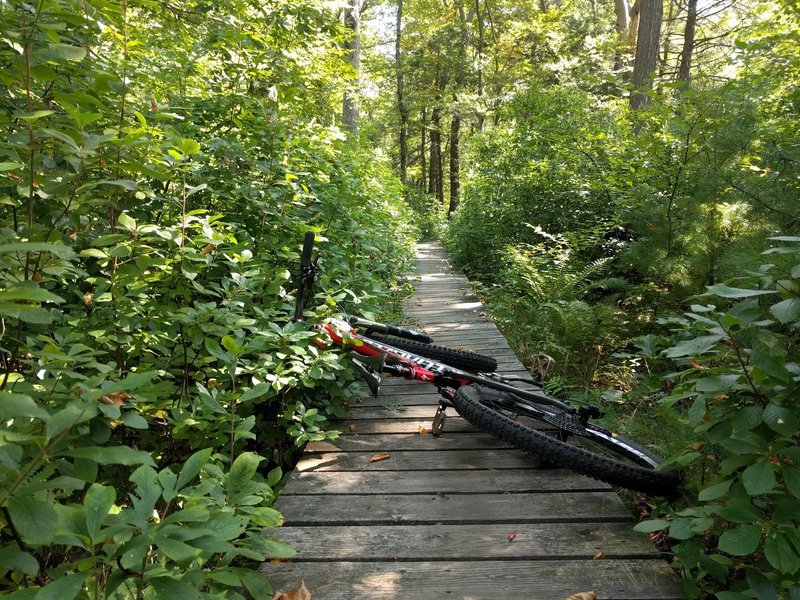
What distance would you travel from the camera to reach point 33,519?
100 cm

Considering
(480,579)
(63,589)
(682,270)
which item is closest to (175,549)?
(63,589)

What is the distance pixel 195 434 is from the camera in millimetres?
2471

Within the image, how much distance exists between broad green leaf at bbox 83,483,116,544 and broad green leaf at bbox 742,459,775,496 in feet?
6.19

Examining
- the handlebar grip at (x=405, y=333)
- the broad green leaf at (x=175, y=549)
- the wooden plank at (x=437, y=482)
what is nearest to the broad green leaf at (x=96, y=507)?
the broad green leaf at (x=175, y=549)

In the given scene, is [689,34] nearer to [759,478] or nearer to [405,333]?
[405,333]

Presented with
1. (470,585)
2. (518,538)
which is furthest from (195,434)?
(518,538)

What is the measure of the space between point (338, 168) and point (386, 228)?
1777 millimetres

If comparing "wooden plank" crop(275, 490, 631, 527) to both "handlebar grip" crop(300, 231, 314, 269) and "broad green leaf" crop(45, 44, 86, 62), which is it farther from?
"broad green leaf" crop(45, 44, 86, 62)

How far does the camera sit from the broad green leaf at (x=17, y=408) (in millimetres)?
927

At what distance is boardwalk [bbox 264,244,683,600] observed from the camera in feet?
6.80

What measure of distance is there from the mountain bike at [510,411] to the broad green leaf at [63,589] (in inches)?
82.1

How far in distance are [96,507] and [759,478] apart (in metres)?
1.97

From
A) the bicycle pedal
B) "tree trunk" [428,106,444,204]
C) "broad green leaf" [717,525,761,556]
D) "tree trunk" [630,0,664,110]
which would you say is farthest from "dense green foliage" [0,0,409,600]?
"tree trunk" [428,106,444,204]

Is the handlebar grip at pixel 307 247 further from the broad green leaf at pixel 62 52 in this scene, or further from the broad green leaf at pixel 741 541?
the broad green leaf at pixel 741 541
